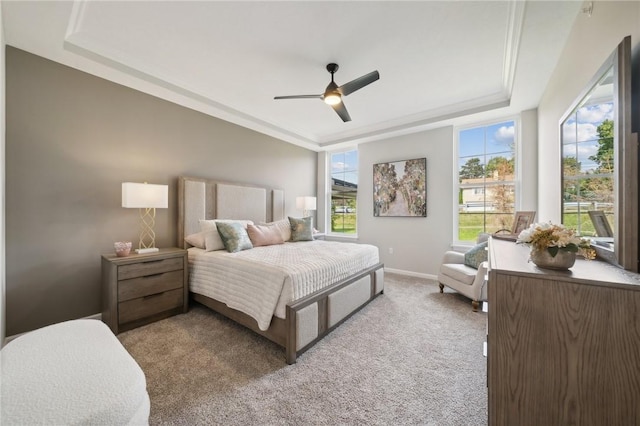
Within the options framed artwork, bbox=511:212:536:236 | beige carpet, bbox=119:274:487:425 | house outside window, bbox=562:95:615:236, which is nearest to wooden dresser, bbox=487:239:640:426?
house outside window, bbox=562:95:615:236

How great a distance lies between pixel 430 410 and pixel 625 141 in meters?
1.71

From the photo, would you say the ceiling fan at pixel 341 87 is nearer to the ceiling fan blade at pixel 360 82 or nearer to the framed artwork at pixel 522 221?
the ceiling fan blade at pixel 360 82

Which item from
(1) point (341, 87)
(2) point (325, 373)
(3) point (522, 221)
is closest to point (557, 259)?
(2) point (325, 373)

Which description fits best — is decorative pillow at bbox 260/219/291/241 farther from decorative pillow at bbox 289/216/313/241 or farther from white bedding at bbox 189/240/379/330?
white bedding at bbox 189/240/379/330

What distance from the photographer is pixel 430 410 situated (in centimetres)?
146

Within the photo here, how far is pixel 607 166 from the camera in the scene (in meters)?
1.21

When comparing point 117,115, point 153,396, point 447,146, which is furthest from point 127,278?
point 447,146

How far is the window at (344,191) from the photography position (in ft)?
17.6

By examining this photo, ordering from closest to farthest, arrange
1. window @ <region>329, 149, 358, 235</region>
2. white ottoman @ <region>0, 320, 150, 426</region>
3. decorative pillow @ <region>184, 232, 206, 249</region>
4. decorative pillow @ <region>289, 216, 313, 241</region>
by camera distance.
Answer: white ottoman @ <region>0, 320, 150, 426</region>
decorative pillow @ <region>184, 232, 206, 249</region>
decorative pillow @ <region>289, 216, 313, 241</region>
window @ <region>329, 149, 358, 235</region>

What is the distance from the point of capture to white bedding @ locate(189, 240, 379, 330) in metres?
2.00

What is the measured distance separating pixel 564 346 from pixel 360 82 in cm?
242

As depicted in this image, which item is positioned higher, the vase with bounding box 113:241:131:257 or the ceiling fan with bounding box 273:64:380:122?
the ceiling fan with bounding box 273:64:380:122

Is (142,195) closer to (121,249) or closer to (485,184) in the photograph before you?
(121,249)

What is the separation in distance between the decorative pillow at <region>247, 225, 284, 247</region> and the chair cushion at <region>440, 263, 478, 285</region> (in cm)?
236
